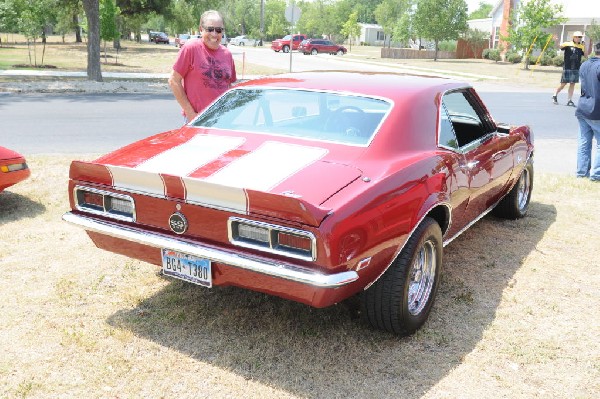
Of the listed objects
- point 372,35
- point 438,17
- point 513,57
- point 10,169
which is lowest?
point 10,169

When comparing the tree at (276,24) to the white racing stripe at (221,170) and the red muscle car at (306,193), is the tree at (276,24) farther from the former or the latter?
the white racing stripe at (221,170)

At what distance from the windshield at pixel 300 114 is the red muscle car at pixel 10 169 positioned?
2249 mm

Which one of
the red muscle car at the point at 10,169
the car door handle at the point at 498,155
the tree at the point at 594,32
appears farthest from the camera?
the tree at the point at 594,32

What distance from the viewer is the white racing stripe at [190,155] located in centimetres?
340

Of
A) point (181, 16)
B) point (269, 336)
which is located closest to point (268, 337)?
point (269, 336)

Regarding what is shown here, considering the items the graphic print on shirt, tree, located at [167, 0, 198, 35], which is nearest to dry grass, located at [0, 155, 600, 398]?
the graphic print on shirt

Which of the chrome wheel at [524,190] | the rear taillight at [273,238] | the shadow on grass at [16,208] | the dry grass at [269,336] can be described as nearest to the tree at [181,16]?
the shadow on grass at [16,208]

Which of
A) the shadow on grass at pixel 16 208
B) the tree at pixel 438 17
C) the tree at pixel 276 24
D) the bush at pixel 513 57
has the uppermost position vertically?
the tree at pixel 276 24

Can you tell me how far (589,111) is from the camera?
7.56 metres

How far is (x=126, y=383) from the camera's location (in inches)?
122

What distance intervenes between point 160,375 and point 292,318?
0.99 metres

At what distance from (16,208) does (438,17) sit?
4328 cm

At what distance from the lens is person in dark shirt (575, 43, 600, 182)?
746 cm

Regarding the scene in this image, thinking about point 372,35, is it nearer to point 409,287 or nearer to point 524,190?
point 524,190
